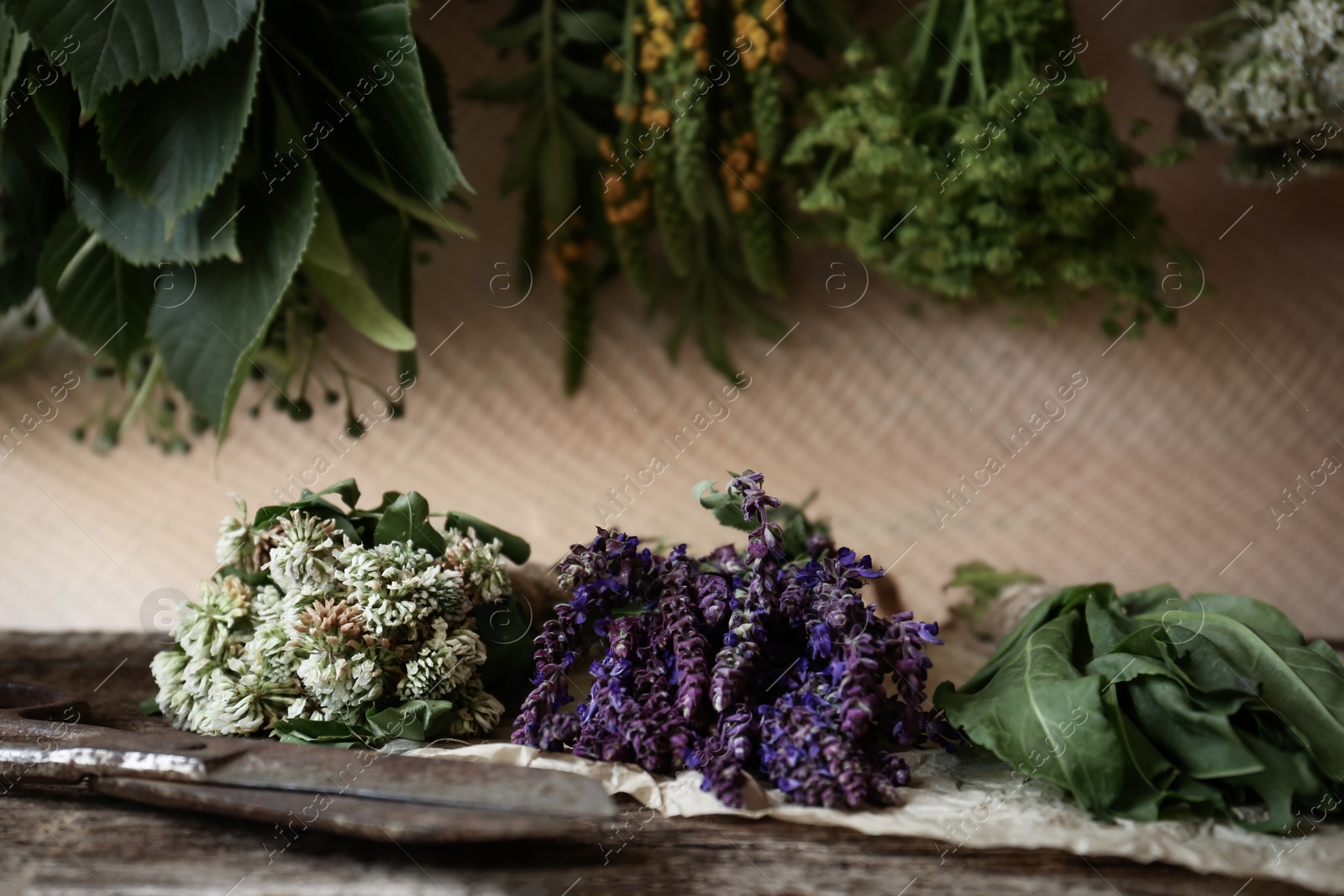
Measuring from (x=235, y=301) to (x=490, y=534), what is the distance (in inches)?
12.4

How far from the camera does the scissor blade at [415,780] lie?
1.37 ft

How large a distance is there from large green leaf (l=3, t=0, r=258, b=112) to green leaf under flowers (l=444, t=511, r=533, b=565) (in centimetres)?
37

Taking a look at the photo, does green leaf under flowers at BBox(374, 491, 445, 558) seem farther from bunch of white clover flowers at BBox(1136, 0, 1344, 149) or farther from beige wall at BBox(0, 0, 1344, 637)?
bunch of white clover flowers at BBox(1136, 0, 1344, 149)

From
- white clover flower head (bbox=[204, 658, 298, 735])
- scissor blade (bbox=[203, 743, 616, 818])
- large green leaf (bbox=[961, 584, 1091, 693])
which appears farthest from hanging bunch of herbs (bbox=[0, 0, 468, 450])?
large green leaf (bbox=[961, 584, 1091, 693])

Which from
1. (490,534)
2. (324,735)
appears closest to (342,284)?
(490,534)

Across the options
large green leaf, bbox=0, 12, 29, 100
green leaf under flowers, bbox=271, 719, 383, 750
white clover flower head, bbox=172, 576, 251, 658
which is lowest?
green leaf under flowers, bbox=271, 719, 383, 750

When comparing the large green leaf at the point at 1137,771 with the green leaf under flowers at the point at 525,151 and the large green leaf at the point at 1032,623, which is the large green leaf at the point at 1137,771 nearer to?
the large green leaf at the point at 1032,623

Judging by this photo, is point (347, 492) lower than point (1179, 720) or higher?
higher

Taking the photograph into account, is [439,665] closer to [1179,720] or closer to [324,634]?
[324,634]

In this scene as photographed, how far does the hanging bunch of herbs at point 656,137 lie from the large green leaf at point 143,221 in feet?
1.01

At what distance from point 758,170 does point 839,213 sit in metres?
0.09

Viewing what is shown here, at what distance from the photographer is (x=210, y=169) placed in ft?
2.28

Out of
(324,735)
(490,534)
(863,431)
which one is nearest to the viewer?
(324,735)

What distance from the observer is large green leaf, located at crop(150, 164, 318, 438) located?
2.39ft
